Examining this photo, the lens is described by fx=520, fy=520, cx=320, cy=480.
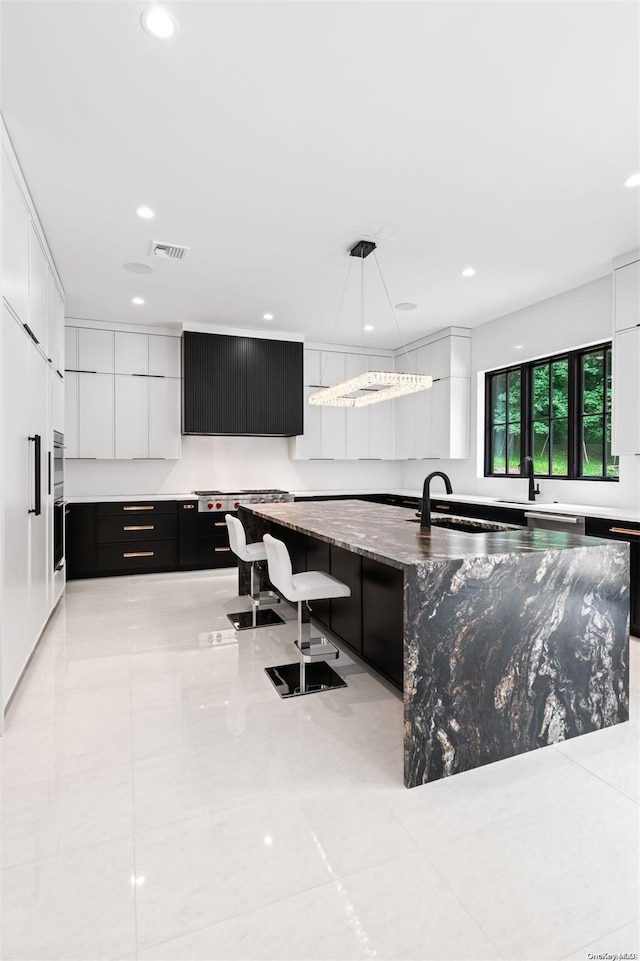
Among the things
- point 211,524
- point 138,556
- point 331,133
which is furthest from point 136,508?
point 331,133

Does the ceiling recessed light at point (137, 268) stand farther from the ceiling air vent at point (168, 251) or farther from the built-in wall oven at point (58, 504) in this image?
the built-in wall oven at point (58, 504)

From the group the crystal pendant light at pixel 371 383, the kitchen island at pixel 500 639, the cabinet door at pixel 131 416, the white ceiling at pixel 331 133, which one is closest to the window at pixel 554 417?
the white ceiling at pixel 331 133

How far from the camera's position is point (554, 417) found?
5066mm

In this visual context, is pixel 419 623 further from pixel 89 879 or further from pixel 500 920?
pixel 89 879

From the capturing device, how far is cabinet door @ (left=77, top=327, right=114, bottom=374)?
Result: 5672 millimetres

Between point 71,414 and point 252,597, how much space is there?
3.15 metres

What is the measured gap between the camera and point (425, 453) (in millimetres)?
6492

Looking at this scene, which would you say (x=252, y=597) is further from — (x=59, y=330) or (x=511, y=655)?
(x=59, y=330)

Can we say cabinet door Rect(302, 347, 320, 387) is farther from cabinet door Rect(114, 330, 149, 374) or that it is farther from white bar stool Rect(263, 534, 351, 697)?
white bar stool Rect(263, 534, 351, 697)

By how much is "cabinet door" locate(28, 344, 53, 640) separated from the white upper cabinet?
5.8 inches

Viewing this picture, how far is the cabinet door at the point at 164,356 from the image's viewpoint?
19.8 ft

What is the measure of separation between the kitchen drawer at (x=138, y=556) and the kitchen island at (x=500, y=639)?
347 centimetres

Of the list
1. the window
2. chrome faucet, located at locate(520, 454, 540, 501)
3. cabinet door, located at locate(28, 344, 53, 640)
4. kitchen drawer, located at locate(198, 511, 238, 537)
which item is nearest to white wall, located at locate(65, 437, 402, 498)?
kitchen drawer, located at locate(198, 511, 238, 537)

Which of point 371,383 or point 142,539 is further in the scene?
point 142,539
